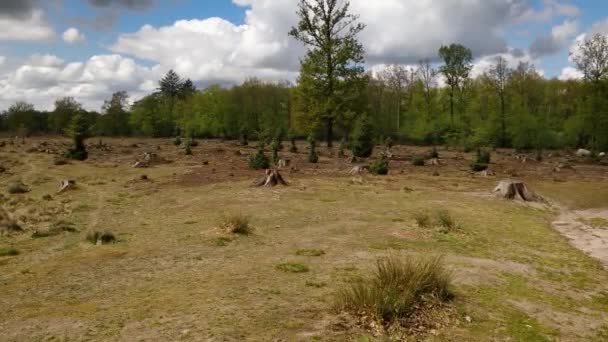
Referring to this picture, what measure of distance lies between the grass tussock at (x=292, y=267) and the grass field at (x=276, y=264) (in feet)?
0.12

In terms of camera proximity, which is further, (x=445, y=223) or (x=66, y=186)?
(x=66, y=186)

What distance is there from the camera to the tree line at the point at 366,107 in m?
46.7

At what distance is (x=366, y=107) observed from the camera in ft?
186

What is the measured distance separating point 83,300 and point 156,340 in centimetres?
271

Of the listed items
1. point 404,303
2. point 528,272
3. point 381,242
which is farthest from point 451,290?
point 381,242

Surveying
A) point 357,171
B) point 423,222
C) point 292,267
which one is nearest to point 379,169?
point 357,171

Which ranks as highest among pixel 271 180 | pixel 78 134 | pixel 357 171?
pixel 78 134

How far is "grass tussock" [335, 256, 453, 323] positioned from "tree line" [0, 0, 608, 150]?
32986 mm

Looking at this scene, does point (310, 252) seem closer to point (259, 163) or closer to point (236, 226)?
point (236, 226)

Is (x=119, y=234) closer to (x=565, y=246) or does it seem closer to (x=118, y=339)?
(x=118, y=339)

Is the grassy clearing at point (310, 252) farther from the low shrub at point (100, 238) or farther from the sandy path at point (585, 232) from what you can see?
the sandy path at point (585, 232)

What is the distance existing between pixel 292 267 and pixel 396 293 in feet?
10.4

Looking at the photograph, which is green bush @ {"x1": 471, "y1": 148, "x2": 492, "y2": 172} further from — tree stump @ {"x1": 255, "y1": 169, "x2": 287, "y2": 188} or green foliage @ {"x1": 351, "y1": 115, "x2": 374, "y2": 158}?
tree stump @ {"x1": 255, "y1": 169, "x2": 287, "y2": 188}

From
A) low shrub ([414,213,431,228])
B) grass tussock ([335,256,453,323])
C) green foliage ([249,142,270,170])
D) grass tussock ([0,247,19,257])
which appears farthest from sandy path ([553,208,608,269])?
green foliage ([249,142,270,170])
